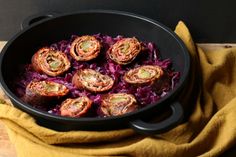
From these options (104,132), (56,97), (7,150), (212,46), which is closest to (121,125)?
(104,132)

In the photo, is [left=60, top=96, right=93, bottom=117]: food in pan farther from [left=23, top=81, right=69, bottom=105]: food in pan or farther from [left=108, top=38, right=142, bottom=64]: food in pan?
[left=108, top=38, right=142, bottom=64]: food in pan

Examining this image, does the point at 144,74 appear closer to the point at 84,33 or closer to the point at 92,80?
the point at 92,80

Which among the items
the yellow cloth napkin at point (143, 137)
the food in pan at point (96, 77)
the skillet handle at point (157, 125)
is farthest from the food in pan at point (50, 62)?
the skillet handle at point (157, 125)

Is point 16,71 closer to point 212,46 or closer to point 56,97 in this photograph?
point 56,97

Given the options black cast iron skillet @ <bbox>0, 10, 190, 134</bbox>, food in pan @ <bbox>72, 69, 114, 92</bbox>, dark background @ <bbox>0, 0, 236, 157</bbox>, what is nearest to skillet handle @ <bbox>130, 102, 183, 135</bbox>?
black cast iron skillet @ <bbox>0, 10, 190, 134</bbox>

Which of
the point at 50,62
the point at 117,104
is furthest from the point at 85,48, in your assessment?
the point at 117,104

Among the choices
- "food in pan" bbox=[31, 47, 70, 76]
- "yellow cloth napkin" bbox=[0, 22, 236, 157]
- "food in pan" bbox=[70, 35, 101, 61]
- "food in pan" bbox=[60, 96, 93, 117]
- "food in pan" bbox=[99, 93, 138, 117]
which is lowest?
"yellow cloth napkin" bbox=[0, 22, 236, 157]
